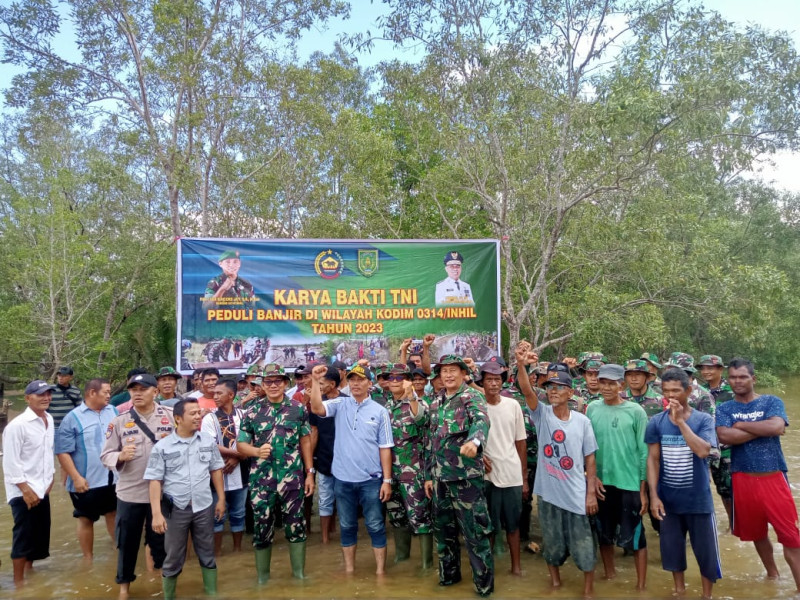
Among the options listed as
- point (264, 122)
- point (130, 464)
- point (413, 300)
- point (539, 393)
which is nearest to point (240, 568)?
point (130, 464)

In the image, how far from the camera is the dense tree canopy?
368 inches

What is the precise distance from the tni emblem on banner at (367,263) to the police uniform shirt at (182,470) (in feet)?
15.2

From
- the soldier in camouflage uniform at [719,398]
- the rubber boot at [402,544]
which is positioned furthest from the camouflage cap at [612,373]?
the rubber boot at [402,544]

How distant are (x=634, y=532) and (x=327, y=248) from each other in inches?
220

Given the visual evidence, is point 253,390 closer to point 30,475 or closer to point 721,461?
point 30,475

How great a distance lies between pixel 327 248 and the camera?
8664 mm

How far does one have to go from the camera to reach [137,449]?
4.56 metres

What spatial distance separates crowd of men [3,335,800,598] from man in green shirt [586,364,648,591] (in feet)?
0.04

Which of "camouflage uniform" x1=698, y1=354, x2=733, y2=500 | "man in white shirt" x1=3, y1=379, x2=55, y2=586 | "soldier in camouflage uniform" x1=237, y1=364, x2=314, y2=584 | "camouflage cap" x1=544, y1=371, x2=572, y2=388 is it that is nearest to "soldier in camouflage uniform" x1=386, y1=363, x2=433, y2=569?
"soldier in camouflage uniform" x1=237, y1=364, x2=314, y2=584

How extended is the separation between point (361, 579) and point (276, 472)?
112 cm

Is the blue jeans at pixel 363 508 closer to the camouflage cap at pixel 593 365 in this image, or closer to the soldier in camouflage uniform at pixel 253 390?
the soldier in camouflage uniform at pixel 253 390

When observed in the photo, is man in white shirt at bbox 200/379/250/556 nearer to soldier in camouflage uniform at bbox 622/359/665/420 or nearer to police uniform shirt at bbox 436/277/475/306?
soldier in camouflage uniform at bbox 622/359/665/420

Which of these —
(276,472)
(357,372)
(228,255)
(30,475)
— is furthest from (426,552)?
(228,255)

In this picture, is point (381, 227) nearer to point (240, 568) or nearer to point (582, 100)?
point (582, 100)
